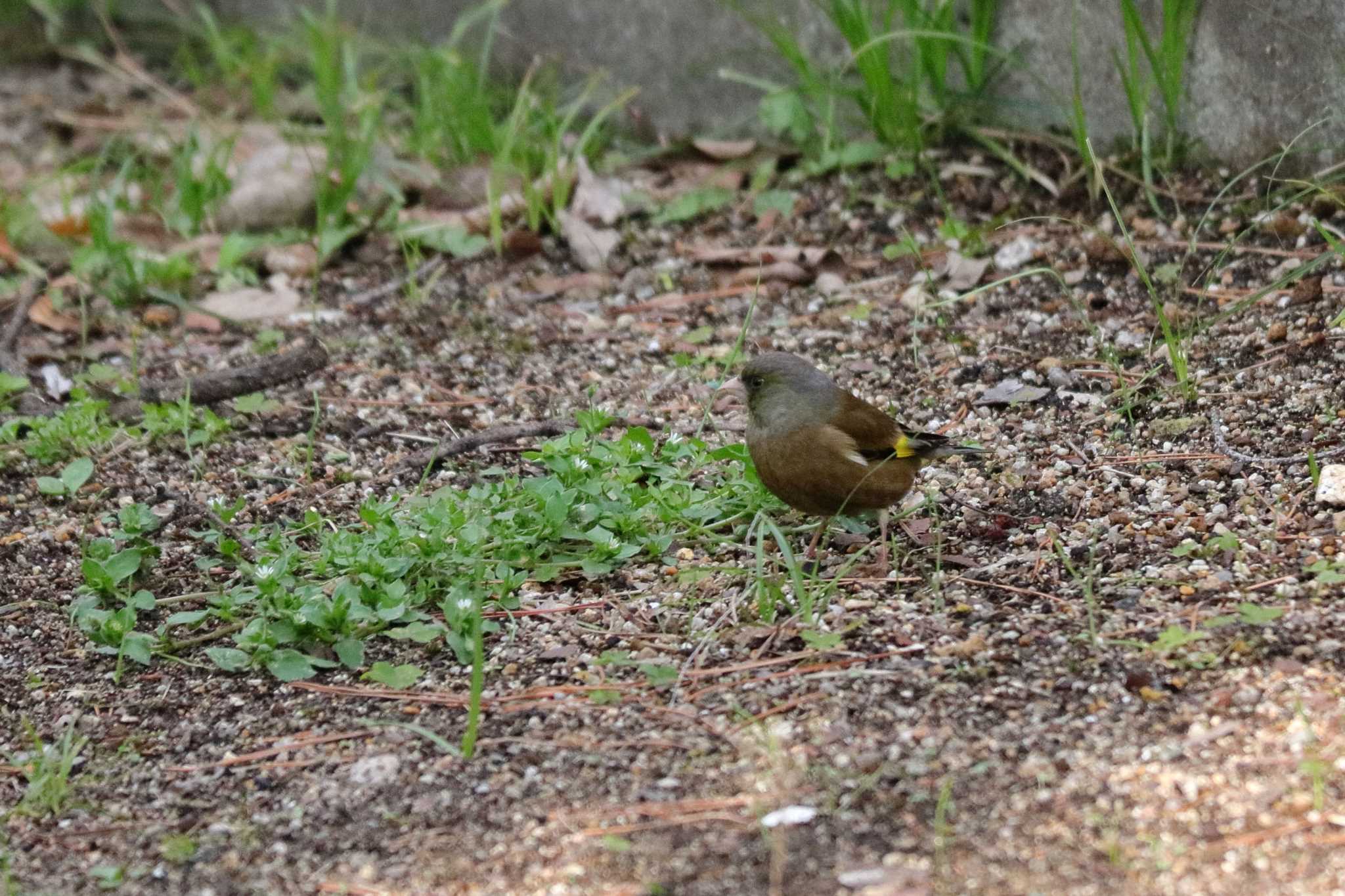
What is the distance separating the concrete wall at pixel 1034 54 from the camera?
187 inches

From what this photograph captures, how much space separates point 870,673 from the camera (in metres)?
3.12

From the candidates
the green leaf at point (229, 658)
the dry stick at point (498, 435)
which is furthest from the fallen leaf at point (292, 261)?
the green leaf at point (229, 658)

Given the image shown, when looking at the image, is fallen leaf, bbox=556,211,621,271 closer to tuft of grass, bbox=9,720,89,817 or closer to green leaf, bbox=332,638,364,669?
green leaf, bbox=332,638,364,669

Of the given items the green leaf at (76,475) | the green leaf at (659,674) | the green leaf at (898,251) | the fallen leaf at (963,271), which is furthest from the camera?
the green leaf at (898,251)

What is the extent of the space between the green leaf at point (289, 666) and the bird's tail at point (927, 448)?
152cm

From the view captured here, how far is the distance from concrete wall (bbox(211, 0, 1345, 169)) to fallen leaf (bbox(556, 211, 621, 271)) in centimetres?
93

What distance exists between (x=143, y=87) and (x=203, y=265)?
9.63ft

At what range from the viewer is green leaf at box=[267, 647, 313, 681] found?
334cm

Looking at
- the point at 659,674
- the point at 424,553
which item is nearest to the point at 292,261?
the point at 424,553

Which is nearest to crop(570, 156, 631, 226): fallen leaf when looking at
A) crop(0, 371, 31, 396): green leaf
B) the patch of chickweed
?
the patch of chickweed

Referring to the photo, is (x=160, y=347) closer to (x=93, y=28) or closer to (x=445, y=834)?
(x=445, y=834)

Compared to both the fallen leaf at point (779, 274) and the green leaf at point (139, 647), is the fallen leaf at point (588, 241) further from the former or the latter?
the green leaf at point (139, 647)

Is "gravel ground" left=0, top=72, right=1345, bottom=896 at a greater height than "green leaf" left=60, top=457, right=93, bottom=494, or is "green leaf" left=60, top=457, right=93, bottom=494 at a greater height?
"gravel ground" left=0, top=72, right=1345, bottom=896

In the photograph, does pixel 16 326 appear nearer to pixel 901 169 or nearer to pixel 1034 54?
pixel 901 169
